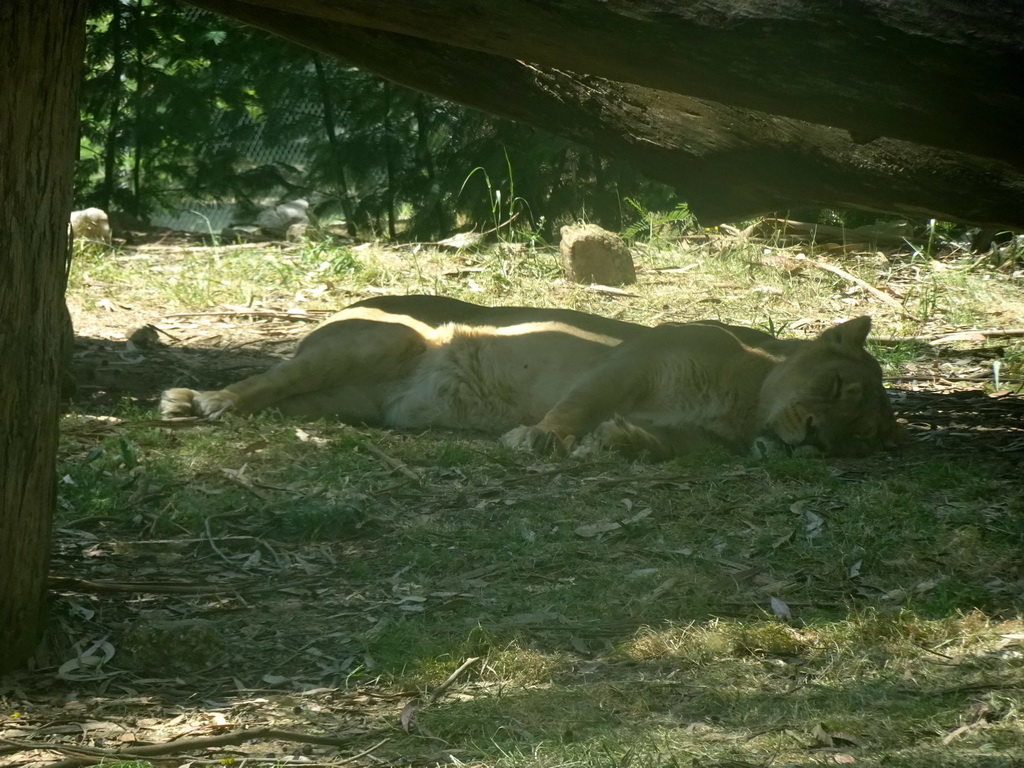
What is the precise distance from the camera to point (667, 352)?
291 inches

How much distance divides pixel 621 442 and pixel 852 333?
163cm

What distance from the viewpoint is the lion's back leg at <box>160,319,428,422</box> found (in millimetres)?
7160

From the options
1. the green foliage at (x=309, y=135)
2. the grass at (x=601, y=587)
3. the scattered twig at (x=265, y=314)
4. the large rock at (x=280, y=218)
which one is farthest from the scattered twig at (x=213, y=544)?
the large rock at (x=280, y=218)

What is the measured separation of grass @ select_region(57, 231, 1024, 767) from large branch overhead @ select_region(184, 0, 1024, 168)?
1.80 m

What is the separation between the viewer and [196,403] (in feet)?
23.4

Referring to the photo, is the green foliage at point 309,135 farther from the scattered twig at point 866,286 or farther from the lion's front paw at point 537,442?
the lion's front paw at point 537,442

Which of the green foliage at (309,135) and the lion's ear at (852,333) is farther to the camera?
the green foliage at (309,135)

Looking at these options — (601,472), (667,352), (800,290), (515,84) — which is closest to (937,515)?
(601,472)

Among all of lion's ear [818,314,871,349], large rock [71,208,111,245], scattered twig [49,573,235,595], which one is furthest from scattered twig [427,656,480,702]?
large rock [71,208,111,245]

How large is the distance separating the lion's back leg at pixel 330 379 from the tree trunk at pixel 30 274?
10.3 feet

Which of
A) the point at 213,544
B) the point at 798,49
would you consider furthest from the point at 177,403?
the point at 798,49

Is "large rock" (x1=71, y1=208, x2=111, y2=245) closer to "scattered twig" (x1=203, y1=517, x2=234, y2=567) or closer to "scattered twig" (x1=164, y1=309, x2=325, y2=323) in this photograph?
"scattered twig" (x1=164, y1=309, x2=325, y2=323)

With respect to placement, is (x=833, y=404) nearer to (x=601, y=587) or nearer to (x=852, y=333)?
(x=852, y=333)

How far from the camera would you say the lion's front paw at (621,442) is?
21.8 feet
